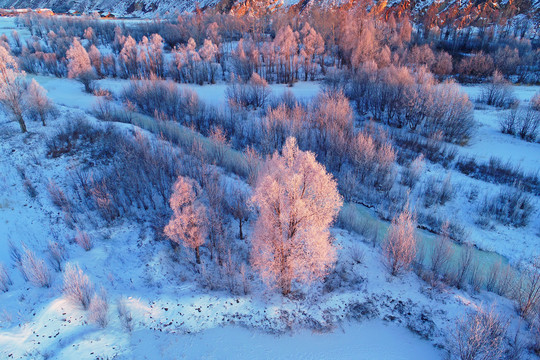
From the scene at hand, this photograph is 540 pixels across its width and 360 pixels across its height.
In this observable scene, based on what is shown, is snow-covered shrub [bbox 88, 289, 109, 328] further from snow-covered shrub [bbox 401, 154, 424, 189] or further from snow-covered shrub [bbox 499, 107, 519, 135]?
snow-covered shrub [bbox 499, 107, 519, 135]

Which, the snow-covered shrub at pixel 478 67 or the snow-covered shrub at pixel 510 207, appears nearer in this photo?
the snow-covered shrub at pixel 510 207

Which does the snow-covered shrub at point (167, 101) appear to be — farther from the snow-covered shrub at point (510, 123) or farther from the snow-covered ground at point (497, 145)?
the snow-covered shrub at point (510, 123)

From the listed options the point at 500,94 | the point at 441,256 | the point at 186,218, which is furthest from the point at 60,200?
the point at 500,94

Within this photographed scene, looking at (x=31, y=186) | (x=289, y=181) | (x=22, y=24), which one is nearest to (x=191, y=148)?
(x=31, y=186)

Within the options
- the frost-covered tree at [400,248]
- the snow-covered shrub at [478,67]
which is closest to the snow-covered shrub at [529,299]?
the frost-covered tree at [400,248]

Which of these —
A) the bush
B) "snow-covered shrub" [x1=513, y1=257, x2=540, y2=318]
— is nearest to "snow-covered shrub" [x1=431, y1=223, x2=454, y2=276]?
"snow-covered shrub" [x1=513, y1=257, x2=540, y2=318]

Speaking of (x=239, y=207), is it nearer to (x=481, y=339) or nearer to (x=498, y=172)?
(x=481, y=339)
